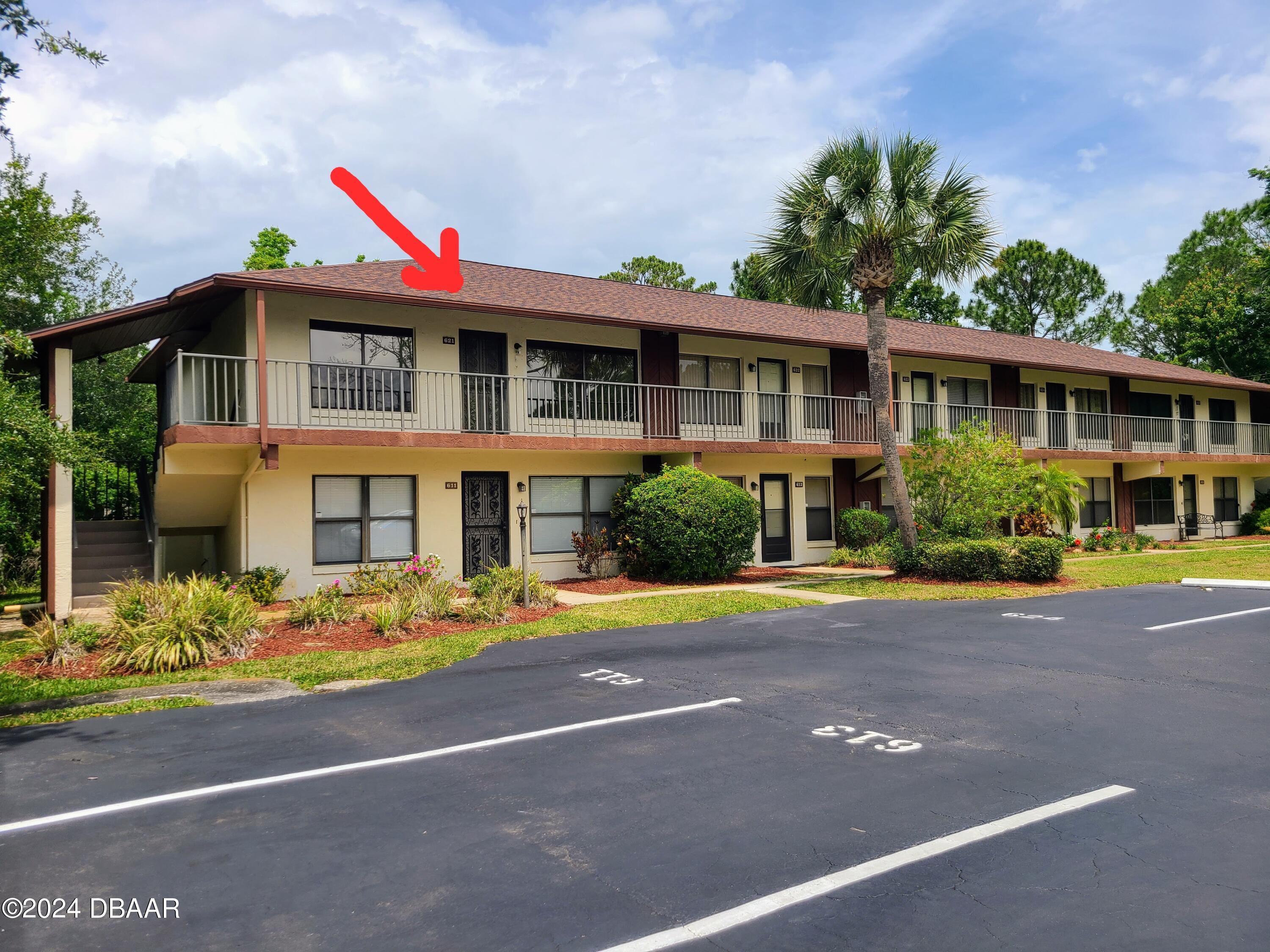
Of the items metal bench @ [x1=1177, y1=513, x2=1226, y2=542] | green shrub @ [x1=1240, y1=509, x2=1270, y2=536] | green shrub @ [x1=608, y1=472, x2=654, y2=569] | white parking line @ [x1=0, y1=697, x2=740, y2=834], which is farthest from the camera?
green shrub @ [x1=1240, y1=509, x2=1270, y2=536]

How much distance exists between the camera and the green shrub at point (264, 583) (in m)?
14.5

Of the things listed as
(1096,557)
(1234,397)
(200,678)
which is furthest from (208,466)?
(1234,397)

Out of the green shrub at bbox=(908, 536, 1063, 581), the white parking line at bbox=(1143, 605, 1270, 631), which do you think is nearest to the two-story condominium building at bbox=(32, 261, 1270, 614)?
the green shrub at bbox=(908, 536, 1063, 581)

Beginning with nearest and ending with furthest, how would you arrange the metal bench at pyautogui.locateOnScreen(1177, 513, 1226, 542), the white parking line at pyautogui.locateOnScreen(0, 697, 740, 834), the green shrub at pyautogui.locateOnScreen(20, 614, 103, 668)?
the white parking line at pyautogui.locateOnScreen(0, 697, 740, 834)
the green shrub at pyautogui.locateOnScreen(20, 614, 103, 668)
the metal bench at pyautogui.locateOnScreen(1177, 513, 1226, 542)

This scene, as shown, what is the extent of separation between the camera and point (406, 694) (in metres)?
8.38

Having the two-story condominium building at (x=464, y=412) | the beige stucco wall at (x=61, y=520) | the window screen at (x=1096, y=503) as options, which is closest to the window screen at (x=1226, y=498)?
the window screen at (x=1096, y=503)

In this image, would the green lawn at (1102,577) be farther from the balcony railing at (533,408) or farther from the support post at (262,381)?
the support post at (262,381)

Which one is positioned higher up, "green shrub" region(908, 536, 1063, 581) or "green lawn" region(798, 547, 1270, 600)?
"green shrub" region(908, 536, 1063, 581)

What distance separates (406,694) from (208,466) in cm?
860

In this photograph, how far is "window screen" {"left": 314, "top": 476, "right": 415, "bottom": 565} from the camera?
1597 centimetres

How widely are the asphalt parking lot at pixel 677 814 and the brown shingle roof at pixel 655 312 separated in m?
8.50

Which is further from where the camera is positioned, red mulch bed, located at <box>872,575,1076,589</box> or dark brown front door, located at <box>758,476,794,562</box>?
dark brown front door, located at <box>758,476,794,562</box>

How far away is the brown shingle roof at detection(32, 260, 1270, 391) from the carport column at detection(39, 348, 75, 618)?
62cm

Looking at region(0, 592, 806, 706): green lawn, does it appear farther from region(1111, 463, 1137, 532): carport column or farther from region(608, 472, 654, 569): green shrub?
region(1111, 463, 1137, 532): carport column
